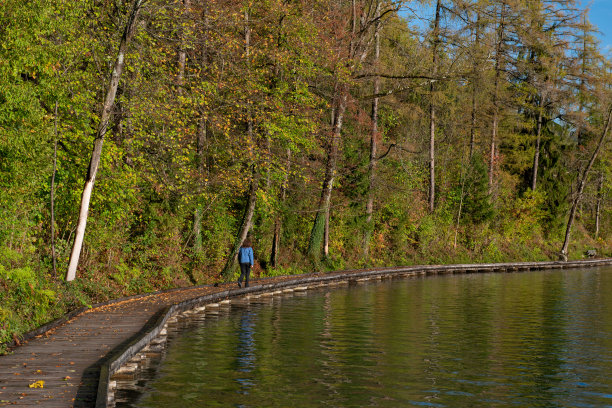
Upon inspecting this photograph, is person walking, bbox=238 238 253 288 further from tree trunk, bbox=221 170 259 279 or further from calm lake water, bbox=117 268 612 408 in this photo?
tree trunk, bbox=221 170 259 279

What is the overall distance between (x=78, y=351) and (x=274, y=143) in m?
20.8

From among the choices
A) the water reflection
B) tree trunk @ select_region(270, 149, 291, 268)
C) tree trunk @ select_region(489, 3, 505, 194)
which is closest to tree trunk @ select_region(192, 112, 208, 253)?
tree trunk @ select_region(270, 149, 291, 268)

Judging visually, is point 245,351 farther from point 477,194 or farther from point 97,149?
point 477,194

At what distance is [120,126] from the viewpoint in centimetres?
2434

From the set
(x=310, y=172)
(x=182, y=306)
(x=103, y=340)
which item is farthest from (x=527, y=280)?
(x=103, y=340)

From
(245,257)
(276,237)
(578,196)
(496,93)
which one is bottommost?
(245,257)

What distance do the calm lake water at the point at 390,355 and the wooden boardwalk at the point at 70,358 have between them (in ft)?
3.31

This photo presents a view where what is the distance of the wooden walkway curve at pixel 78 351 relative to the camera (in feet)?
33.7

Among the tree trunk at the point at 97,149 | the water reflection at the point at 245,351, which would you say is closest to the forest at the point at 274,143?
the tree trunk at the point at 97,149

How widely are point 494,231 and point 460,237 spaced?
4.18 meters

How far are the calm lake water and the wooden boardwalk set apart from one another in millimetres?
1010

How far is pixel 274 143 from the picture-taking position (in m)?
33.4

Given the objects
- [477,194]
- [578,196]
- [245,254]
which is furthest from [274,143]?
[578,196]

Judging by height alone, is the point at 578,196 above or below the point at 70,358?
above
